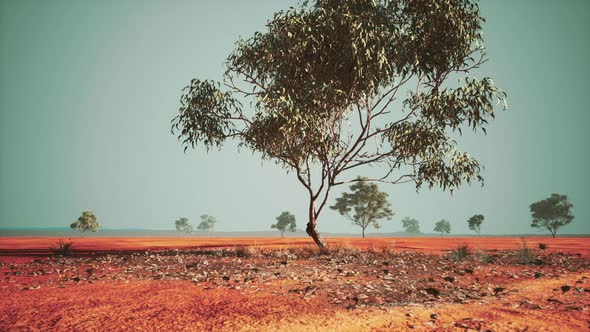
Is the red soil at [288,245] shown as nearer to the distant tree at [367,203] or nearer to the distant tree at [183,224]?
the distant tree at [367,203]

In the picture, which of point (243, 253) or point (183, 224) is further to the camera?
point (183, 224)

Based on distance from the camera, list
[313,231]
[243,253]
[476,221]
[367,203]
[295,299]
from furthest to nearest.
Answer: [476,221] → [367,203] → [313,231] → [243,253] → [295,299]

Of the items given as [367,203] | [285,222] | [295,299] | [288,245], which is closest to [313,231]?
[288,245]

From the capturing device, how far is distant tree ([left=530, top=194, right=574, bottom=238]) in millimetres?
95250

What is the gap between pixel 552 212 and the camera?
95750 mm

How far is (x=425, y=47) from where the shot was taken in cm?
2002

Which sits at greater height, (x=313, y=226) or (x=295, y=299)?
(x=313, y=226)

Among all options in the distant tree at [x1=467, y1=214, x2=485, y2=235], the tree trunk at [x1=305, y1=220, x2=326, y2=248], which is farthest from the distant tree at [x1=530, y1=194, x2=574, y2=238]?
the tree trunk at [x1=305, y1=220, x2=326, y2=248]

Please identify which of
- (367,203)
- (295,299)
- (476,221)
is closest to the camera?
(295,299)

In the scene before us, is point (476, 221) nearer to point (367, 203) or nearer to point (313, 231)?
point (367, 203)

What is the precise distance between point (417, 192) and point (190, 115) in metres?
14.3

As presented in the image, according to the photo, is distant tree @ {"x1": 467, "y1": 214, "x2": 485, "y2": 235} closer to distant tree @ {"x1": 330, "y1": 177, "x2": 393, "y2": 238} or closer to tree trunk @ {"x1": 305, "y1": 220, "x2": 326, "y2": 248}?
distant tree @ {"x1": 330, "y1": 177, "x2": 393, "y2": 238}

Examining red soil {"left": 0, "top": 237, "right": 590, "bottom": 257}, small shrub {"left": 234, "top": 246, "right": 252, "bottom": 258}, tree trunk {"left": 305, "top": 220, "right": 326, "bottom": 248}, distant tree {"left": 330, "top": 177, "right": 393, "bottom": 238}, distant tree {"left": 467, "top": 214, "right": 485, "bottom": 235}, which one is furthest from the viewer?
distant tree {"left": 467, "top": 214, "right": 485, "bottom": 235}

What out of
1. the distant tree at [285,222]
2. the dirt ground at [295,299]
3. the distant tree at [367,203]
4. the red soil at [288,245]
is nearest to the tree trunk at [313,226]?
the red soil at [288,245]
